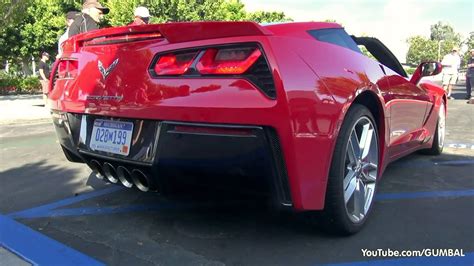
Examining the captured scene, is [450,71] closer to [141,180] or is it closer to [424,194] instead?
[424,194]

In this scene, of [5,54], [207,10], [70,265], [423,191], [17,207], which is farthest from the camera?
[5,54]

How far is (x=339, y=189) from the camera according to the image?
2.67 metres

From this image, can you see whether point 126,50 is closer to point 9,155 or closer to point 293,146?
point 293,146

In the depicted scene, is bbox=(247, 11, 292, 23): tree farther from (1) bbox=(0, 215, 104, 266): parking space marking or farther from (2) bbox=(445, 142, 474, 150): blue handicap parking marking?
(1) bbox=(0, 215, 104, 266): parking space marking

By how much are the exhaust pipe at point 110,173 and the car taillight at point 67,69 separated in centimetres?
67

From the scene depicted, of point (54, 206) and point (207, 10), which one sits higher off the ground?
point (207, 10)

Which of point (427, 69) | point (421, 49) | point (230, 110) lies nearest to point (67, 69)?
point (230, 110)

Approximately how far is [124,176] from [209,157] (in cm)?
73

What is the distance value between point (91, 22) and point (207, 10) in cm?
1612

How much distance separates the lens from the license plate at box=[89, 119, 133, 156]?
2.73 m

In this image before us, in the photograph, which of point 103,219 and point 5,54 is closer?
point 103,219

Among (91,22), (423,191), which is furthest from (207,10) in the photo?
(423,191)

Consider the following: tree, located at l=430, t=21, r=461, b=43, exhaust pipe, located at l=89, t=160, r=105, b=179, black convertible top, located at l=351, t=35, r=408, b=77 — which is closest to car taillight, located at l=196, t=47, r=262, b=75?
exhaust pipe, located at l=89, t=160, r=105, b=179

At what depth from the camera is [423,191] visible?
13.2 ft
